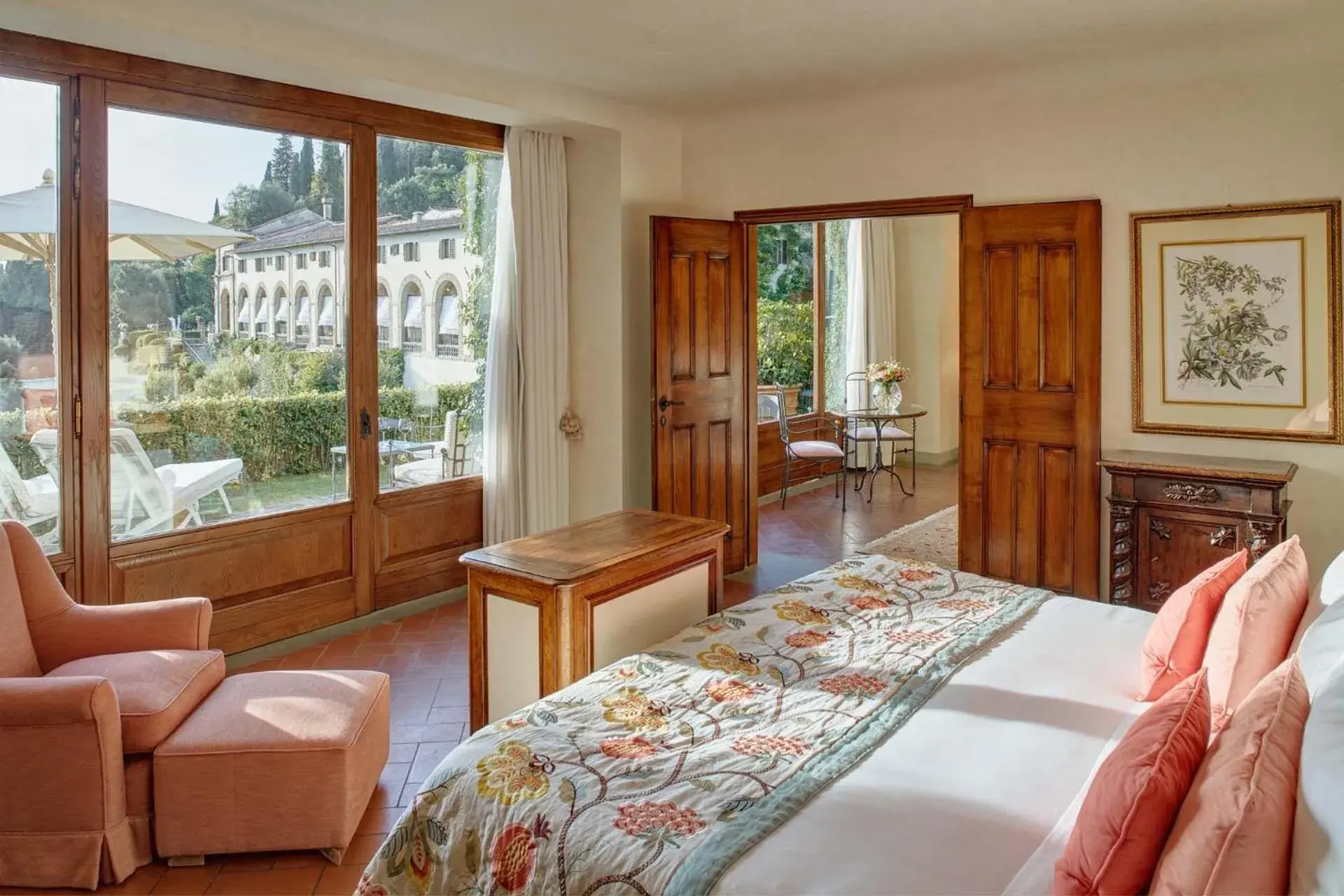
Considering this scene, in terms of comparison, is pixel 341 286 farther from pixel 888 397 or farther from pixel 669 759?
pixel 888 397

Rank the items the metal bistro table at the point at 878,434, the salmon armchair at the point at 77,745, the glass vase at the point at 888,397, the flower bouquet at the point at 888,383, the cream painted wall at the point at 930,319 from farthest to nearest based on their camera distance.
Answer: the cream painted wall at the point at 930,319 → the glass vase at the point at 888,397 → the flower bouquet at the point at 888,383 → the metal bistro table at the point at 878,434 → the salmon armchair at the point at 77,745

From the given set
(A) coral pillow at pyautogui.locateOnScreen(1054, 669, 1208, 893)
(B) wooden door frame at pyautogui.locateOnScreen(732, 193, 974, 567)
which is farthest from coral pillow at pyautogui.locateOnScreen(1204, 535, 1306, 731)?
(B) wooden door frame at pyautogui.locateOnScreen(732, 193, 974, 567)

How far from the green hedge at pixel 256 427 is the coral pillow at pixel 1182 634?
12.5 feet

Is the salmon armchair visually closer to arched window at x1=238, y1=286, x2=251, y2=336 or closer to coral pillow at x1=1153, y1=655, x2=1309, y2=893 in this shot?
arched window at x1=238, y1=286, x2=251, y2=336

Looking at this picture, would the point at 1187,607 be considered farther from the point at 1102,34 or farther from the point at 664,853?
the point at 1102,34

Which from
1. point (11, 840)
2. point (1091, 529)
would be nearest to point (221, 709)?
point (11, 840)

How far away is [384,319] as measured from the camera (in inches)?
198

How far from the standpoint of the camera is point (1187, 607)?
2.27 meters

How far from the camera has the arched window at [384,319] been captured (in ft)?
16.4

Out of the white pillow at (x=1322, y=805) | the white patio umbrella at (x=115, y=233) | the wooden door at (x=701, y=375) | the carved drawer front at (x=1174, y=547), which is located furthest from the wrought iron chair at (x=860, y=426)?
the white pillow at (x=1322, y=805)

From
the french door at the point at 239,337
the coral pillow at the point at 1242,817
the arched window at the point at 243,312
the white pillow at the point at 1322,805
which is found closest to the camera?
the white pillow at the point at 1322,805

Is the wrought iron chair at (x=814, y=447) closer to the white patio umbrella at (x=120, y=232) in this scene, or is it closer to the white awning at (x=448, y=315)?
the white awning at (x=448, y=315)

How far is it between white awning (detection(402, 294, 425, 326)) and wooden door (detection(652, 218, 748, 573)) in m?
1.27

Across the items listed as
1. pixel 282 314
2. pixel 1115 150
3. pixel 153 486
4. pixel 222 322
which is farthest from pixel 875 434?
pixel 153 486
